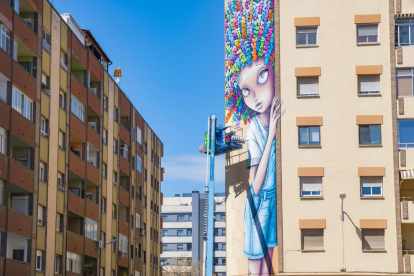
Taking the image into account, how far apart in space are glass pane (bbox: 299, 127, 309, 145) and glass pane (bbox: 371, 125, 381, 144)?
453cm

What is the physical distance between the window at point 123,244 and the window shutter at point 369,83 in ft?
98.4

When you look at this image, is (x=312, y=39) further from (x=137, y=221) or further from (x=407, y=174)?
(x=137, y=221)

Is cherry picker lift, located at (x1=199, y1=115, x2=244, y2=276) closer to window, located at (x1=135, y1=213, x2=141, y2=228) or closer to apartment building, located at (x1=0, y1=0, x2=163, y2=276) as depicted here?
apartment building, located at (x1=0, y1=0, x2=163, y2=276)

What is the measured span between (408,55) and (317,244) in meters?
14.8

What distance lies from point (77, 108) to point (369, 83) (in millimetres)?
23134

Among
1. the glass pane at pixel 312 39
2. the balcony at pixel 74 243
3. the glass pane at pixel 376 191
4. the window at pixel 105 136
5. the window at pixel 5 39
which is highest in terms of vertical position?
the glass pane at pixel 312 39

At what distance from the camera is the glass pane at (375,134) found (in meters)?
49.3

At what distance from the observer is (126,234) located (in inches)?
2803

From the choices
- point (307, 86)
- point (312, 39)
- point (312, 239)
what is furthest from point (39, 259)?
point (312, 39)

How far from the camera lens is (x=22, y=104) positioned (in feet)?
149

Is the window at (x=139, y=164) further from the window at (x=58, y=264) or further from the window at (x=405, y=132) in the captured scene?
the window at (x=405, y=132)

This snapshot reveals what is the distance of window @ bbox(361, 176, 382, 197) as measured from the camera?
4866cm

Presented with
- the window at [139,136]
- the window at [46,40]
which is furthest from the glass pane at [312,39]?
the window at [139,136]

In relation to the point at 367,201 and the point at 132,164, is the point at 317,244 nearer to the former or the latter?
the point at 367,201
